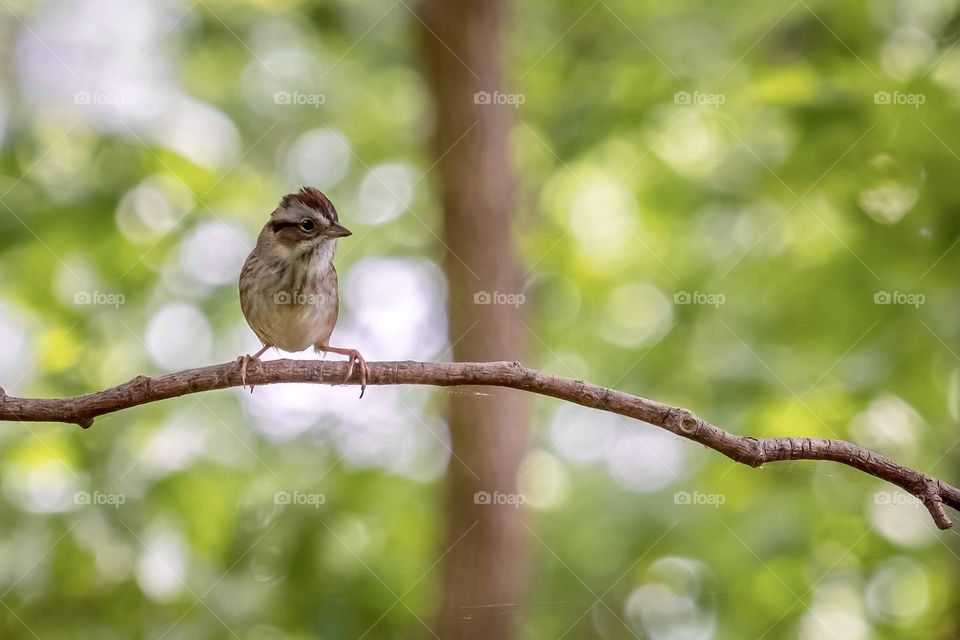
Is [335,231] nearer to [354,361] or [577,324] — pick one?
[354,361]

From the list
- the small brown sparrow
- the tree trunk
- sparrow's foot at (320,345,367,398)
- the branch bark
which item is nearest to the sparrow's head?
the small brown sparrow

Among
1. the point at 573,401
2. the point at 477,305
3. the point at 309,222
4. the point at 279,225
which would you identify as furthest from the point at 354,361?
the point at 477,305

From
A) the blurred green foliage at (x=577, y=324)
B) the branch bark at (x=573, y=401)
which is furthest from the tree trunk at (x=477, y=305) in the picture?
the branch bark at (x=573, y=401)

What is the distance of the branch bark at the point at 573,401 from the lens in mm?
2312

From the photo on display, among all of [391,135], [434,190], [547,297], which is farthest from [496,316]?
[391,135]

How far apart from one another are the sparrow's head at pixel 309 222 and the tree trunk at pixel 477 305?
1.02 m

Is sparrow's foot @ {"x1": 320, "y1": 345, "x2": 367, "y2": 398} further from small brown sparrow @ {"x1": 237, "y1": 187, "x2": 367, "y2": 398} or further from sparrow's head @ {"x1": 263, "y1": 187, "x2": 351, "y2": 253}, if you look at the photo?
sparrow's head @ {"x1": 263, "y1": 187, "x2": 351, "y2": 253}

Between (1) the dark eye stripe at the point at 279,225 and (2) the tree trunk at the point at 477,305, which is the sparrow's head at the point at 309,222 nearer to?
(1) the dark eye stripe at the point at 279,225

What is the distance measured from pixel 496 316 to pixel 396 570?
1.59 m

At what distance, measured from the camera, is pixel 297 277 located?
3.89 meters

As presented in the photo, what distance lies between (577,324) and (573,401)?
3535 millimetres

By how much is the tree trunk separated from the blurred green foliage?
371 millimetres

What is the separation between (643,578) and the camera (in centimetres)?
501

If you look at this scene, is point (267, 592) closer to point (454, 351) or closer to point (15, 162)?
point (454, 351)
